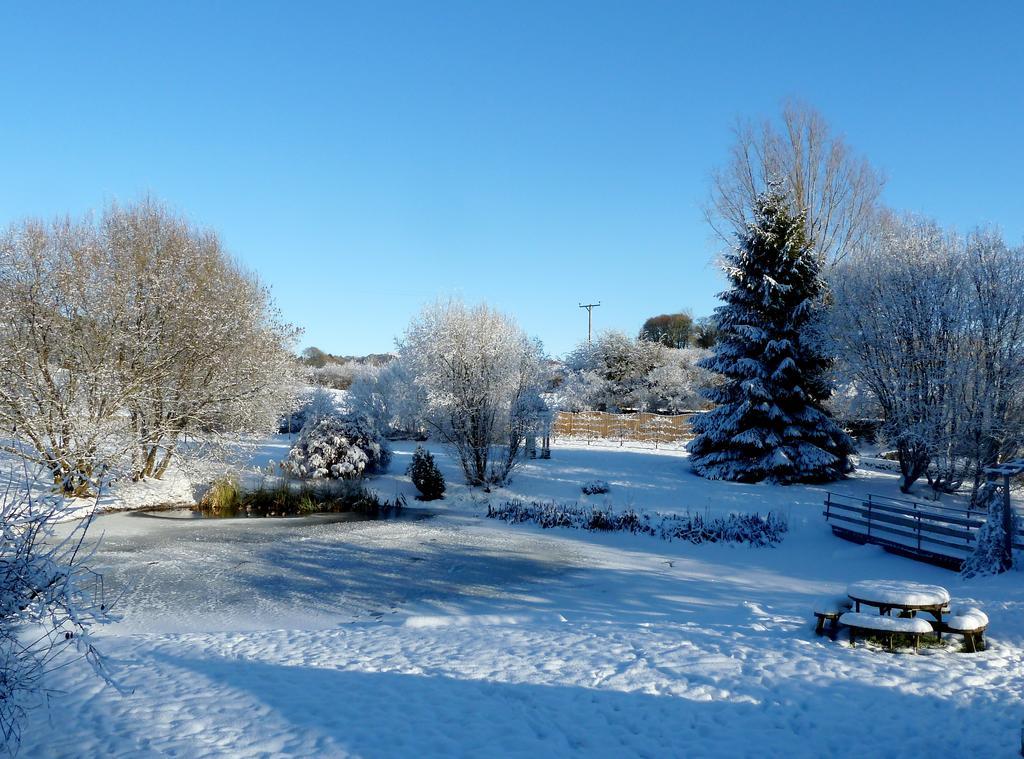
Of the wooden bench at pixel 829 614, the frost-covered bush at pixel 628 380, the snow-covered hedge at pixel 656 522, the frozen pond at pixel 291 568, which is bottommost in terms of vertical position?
the frozen pond at pixel 291 568

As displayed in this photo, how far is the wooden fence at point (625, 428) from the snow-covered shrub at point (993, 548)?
721 inches

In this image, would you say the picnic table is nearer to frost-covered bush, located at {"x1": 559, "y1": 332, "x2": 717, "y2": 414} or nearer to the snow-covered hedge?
the snow-covered hedge

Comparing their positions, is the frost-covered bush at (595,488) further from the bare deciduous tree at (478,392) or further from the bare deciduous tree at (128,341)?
the bare deciduous tree at (128,341)

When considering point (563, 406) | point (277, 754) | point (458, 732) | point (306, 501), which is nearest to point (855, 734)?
point (458, 732)

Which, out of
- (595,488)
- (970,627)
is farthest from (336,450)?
(970,627)

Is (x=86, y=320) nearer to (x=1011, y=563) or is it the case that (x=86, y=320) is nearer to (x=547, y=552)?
(x=547, y=552)

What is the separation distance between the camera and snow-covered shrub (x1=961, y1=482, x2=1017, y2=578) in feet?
36.7

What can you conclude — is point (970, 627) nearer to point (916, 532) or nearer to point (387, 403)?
point (916, 532)

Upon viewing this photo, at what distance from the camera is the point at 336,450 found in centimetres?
2177

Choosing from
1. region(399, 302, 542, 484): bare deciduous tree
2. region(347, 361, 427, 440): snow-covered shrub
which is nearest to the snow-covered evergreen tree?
region(399, 302, 542, 484): bare deciduous tree

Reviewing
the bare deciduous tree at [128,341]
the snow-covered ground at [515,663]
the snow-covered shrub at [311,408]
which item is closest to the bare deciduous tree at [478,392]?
the bare deciduous tree at [128,341]

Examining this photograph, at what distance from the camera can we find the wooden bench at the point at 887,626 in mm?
7168

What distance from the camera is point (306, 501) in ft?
63.2

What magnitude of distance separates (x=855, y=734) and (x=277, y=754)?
4.32 metres
